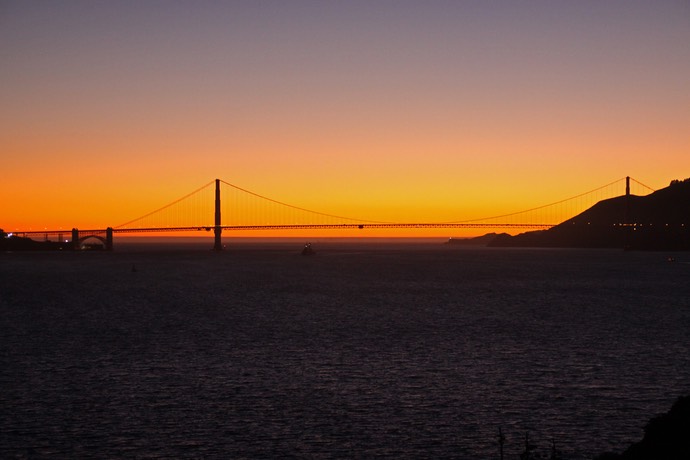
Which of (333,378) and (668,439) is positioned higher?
(668,439)

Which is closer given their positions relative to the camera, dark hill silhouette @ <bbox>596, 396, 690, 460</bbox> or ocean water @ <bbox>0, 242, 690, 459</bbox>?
dark hill silhouette @ <bbox>596, 396, 690, 460</bbox>

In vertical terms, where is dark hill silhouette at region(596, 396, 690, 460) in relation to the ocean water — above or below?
above

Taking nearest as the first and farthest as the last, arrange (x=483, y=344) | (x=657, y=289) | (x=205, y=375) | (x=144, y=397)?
(x=144, y=397)
(x=205, y=375)
(x=483, y=344)
(x=657, y=289)

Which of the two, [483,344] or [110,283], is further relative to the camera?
[110,283]

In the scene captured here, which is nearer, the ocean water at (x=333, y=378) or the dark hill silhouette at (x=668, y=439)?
the dark hill silhouette at (x=668, y=439)

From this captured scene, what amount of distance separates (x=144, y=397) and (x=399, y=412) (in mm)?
7053

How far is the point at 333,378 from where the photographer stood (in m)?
22.3

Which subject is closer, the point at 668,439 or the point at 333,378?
the point at 668,439

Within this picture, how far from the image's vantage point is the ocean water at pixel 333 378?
15.4m

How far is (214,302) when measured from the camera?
52562 mm

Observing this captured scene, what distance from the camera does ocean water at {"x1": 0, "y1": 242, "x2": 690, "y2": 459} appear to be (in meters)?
15.4

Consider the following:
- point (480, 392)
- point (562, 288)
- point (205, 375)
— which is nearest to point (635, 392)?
point (480, 392)

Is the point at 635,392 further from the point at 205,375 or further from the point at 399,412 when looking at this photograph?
the point at 205,375

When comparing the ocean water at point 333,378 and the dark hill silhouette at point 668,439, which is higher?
the dark hill silhouette at point 668,439
